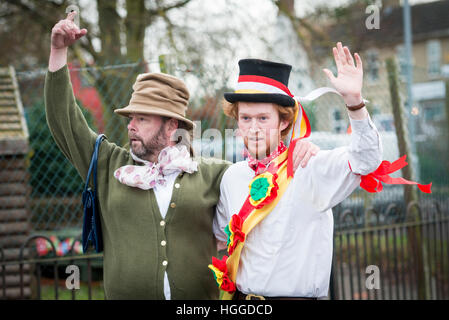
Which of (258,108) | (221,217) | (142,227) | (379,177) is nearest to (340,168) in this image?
(379,177)

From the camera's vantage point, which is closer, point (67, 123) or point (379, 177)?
point (379, 177)

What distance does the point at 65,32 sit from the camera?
8.09ft

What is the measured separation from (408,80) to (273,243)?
4227mm

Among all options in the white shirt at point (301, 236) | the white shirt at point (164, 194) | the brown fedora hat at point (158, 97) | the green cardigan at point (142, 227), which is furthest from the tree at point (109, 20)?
the white shirt at point (301, 236)

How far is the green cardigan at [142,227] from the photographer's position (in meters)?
2.61

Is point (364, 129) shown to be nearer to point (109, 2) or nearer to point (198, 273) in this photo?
point (198, 273)

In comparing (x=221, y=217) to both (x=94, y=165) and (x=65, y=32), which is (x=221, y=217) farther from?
(x=65, y=32)

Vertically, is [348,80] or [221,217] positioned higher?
[348,80]

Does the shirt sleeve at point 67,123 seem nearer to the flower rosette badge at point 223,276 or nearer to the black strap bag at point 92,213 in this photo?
the black strap bag at point 92,213

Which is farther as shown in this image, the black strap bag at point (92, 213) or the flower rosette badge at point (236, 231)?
the black strap bag at point (92, 213)

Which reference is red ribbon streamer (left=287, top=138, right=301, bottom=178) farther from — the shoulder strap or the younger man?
the shoulder strap

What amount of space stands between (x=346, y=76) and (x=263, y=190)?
670 millimetres

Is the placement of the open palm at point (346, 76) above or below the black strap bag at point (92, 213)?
above

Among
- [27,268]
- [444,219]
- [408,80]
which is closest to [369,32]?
[408,80]
